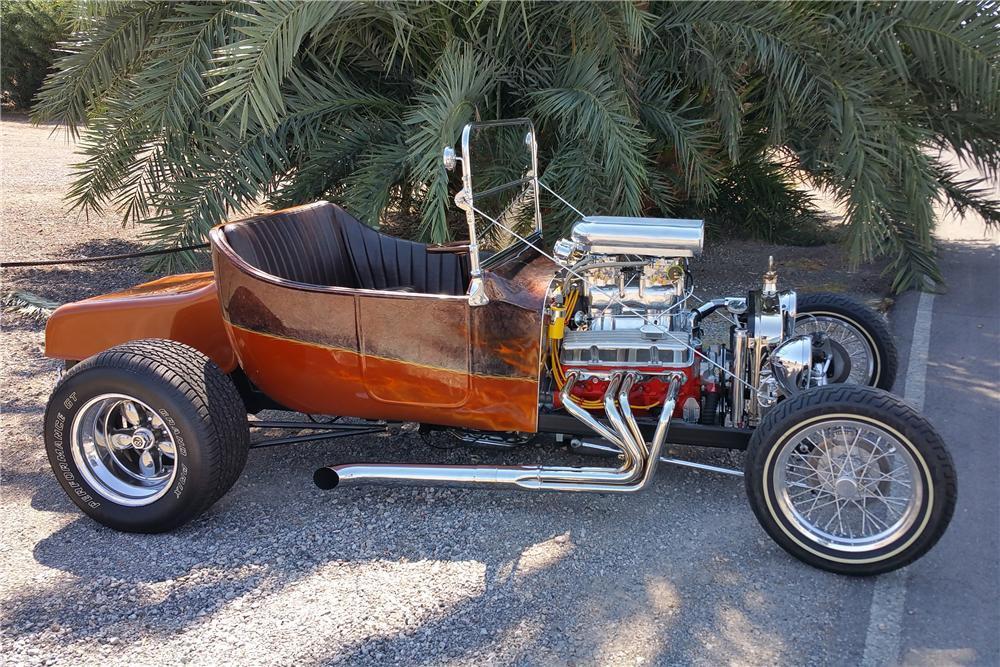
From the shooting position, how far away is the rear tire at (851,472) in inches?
118

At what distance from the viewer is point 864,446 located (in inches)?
134

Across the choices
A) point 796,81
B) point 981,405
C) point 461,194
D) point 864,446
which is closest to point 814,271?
point 796,81

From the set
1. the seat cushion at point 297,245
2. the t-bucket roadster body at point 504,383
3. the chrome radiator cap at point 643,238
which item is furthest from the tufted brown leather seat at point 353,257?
the chrome radiator cap at point 643,238

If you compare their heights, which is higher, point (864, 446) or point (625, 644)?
point (864, 446)

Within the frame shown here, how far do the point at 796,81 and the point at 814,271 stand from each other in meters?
2.39

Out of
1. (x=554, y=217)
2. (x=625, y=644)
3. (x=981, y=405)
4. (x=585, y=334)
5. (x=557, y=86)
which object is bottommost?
(x=625, y=644)

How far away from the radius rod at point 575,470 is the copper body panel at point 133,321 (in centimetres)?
97

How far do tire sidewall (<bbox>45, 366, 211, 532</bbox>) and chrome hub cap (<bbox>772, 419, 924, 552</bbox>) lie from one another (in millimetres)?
2212

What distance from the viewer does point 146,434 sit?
11.6ft

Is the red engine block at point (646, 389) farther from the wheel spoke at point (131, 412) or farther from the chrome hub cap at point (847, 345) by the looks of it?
the wheel spoke at point (131, 412)

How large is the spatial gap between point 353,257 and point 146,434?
146cm

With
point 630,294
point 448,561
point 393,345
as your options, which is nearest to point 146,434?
point 393,345

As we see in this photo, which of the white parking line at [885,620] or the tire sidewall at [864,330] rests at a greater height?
the tire sidewall at [864,330]

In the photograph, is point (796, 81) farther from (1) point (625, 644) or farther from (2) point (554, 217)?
(1) point (625, 644)
